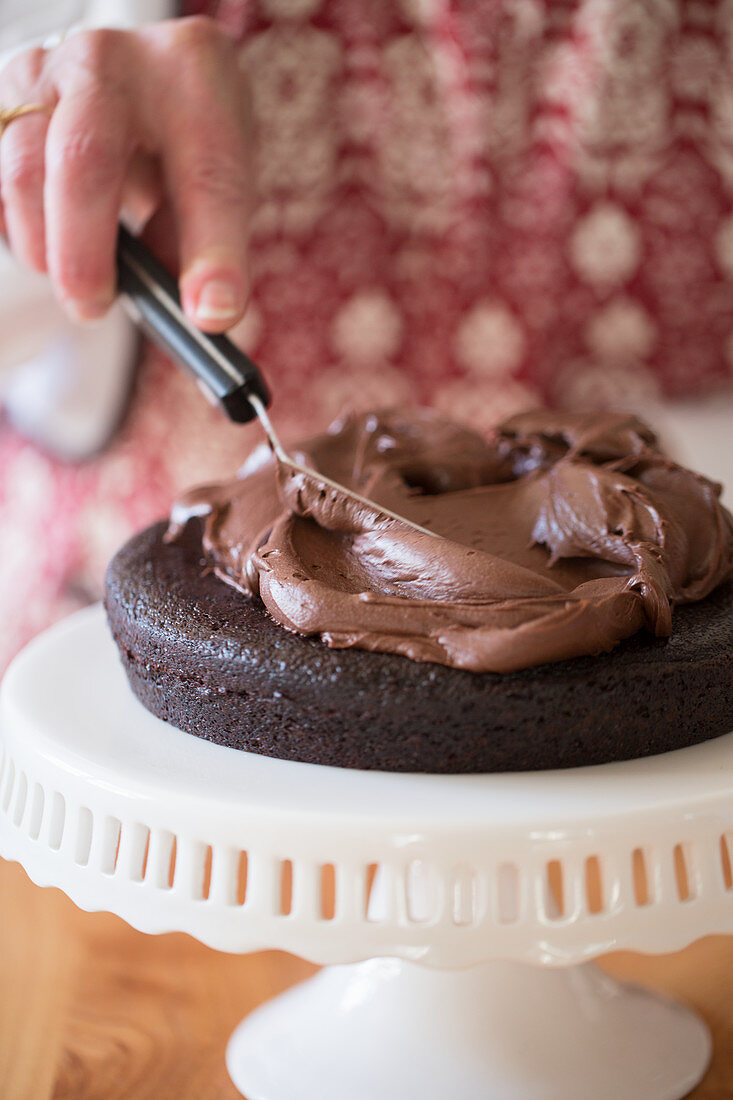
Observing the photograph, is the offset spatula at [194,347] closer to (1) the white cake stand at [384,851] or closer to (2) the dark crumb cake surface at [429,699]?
(2) the dark crumb cake surface at [429,699]

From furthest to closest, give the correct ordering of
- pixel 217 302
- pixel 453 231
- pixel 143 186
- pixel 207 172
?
1. pixel 453 231
2. pixel 143 186
3. pixel 207 172
4. pixel 217 302

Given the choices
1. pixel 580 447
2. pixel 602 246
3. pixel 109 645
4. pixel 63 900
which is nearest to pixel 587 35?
pixel 602 246

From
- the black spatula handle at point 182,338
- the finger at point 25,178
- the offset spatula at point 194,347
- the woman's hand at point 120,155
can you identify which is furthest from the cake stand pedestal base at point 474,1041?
the finger at point 25,178

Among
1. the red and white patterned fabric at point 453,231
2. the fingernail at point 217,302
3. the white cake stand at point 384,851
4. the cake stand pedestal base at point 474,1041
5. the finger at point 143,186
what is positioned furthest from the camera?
the red and white patterned fabric at point 453,231

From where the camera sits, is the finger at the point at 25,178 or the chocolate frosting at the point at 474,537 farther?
the finger at the point at 25,178

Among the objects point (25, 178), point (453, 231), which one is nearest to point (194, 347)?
point (25, 178)

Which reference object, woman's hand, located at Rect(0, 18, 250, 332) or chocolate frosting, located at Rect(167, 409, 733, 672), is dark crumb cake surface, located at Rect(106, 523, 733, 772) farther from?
woman's hand, located at Rect(0, 18, 250, 332)

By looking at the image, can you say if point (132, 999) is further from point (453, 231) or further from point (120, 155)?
point (453, 231)
